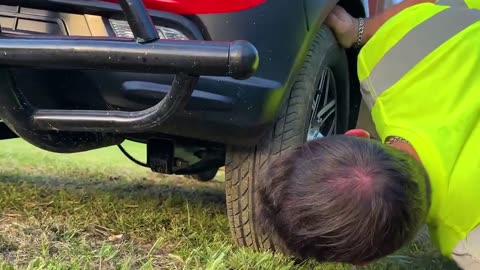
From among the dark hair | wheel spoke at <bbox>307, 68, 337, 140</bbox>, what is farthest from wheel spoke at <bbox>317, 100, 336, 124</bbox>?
the dark hair

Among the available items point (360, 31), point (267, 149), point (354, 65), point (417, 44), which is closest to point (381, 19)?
point (360, 31)

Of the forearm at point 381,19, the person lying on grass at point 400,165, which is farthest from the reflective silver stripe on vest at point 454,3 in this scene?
the forearm at point 381,19

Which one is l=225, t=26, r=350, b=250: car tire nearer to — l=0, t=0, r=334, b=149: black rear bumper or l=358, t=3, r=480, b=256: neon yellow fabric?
l=0, t=0, r=334, b=149: black rear bumper

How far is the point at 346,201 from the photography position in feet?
5.37

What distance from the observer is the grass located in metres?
2.19

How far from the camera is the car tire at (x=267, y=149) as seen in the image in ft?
7.46

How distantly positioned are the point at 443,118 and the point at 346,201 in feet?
1.58

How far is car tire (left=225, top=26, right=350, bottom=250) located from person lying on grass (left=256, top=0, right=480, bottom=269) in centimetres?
19

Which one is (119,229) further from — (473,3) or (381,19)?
(473,3)

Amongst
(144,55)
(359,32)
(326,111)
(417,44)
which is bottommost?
(326,111)

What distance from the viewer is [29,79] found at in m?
2.01

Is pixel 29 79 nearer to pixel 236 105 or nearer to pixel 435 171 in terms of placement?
pixel 236 105

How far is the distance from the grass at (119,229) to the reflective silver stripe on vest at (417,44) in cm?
64

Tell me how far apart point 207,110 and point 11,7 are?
0.61 meters
